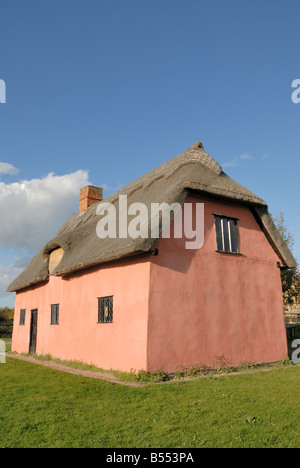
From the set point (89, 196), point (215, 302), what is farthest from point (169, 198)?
point (89, 196)

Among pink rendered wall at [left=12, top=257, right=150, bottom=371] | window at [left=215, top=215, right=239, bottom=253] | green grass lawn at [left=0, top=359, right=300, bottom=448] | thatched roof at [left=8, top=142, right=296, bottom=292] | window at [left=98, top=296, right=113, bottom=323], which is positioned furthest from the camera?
window at [left=215, top=215, right=239, bottom=253]

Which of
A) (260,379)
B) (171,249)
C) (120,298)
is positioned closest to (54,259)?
(120,298)

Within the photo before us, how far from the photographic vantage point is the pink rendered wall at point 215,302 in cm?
991

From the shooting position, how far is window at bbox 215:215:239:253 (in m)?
12.0

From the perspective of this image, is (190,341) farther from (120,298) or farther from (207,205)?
(207,205)

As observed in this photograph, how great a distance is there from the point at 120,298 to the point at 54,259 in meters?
6.02

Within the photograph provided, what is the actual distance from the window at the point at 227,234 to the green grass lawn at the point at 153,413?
4.18 meters

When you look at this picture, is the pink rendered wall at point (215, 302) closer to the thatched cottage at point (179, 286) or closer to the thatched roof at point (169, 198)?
the thatched cottage at point (179, 286)

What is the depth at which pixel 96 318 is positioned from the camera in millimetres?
11883

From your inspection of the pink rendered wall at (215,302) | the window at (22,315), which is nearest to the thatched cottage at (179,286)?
the pink rendered wall at (215,302)

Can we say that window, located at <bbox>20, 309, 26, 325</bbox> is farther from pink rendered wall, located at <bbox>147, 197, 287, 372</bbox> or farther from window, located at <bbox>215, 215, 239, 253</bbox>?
window, located at <bbox>215, 215, 239, 253</bbox>

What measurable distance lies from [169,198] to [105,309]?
159 inches

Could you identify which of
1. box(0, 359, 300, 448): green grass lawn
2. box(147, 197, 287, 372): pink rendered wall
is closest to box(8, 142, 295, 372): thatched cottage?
box(147, 197, 287, 372): pink rendered wall

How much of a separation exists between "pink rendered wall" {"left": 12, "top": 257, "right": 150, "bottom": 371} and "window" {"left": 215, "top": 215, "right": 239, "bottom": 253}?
3.22 m
